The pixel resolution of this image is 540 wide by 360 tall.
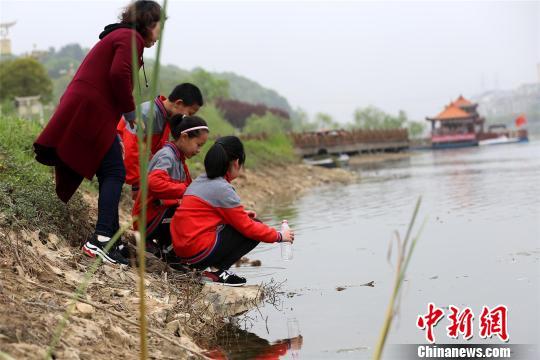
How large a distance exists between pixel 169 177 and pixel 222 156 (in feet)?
1.39

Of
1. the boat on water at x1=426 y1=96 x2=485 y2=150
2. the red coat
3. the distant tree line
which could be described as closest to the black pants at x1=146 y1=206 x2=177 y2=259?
the red coat

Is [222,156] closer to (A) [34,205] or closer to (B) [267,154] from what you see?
(A) [34,205]

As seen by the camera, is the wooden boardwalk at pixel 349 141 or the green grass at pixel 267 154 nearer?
the green grass at pixel 267 154

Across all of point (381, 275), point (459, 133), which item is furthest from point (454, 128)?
point (381, 275)

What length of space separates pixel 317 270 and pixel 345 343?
2071mm

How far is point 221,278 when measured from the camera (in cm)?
462

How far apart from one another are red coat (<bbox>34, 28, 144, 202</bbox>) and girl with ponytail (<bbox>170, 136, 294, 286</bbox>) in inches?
22.8

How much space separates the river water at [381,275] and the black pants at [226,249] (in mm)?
336

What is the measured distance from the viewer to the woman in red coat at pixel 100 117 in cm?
423

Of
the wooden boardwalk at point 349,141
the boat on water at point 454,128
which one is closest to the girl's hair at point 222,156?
the wooden boardwalk at point 349,141

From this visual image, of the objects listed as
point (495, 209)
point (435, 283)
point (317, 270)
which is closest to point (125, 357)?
point (435, 283)

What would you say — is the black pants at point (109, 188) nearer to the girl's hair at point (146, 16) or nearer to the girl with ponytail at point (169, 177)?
the girl with ponytail at point (169, 177)

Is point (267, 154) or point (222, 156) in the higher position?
point (222, 156)

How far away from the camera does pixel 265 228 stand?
4.51 m
